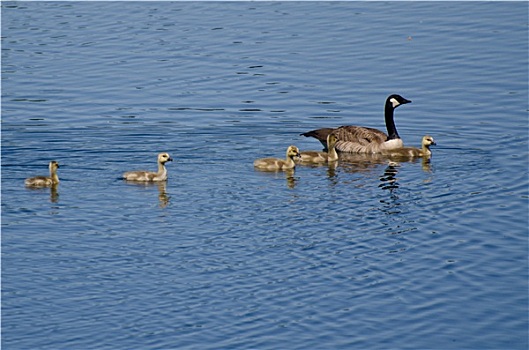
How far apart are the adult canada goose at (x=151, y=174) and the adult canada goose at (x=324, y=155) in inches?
114

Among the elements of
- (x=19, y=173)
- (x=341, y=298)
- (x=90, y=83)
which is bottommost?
(x=341, y=298)

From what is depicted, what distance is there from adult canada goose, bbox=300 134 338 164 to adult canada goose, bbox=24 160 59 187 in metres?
4.71

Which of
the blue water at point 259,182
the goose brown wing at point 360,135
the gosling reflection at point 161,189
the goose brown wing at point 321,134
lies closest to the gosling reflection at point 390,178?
the blue water at point 259,182

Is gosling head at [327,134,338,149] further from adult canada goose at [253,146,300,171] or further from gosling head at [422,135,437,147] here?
gosling head at [422,135,437,147]

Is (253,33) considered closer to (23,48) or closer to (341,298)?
(23,48)

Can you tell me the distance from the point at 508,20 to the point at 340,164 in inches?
437

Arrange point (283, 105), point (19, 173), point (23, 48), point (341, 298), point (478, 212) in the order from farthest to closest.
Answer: point (23, 48) → point (283, 105) → point (19, 173) → point (478, 212) → point (341, 298)

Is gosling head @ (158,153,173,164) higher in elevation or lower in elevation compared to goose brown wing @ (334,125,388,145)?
lower

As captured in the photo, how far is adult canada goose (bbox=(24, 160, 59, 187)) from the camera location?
64.4 feet

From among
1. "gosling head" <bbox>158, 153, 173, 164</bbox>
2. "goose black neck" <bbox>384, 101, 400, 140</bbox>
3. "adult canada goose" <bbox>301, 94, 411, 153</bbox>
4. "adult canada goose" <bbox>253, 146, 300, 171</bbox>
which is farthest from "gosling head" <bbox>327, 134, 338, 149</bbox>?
A: "gosling head" <bbox>158, 153, 173, 164</bbox>

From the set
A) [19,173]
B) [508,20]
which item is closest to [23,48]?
[19,173]

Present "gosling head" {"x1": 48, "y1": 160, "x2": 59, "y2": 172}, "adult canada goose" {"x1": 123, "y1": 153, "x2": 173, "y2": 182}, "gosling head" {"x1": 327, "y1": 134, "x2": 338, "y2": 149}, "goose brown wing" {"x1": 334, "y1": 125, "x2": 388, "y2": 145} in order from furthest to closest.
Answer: "goose brown wing" {"x1": 334, "y1": 125, "x2": 388, "y2": 145}
"gosling head" {"x1": 327, "y1": 134, "x2": 338, "y2": 149}
"adult canada goose" {"x1": 123, "y1": 153, "x2": 173, "y2": 182}
"gosling head" {"x1": 48, "y1": 160, "x2": 59, "y2": 172}

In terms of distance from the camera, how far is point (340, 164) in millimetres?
22203

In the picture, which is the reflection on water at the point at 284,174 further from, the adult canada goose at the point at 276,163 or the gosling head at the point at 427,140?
the gosling head at the point at 427,140
